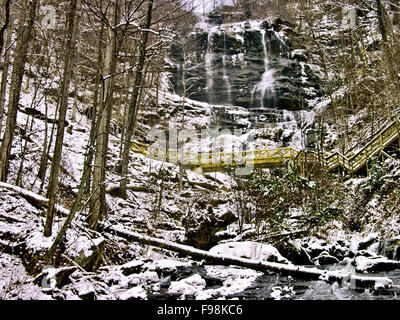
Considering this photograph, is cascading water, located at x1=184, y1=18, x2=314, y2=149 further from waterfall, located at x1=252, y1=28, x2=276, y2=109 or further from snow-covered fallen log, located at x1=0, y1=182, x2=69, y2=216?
snow-covered fallen log, located at x1=0, y1=182, x2=69, y2=216

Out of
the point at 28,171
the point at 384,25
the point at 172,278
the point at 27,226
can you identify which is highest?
the point at 384,25

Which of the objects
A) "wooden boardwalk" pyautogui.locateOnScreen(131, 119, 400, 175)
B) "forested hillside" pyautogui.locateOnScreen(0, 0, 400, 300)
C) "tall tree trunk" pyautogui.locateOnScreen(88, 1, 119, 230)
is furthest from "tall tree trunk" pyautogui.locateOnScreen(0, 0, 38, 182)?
"wooden boardwalk" pyautogui.locateOnScreen(131, 119, 400, 175)

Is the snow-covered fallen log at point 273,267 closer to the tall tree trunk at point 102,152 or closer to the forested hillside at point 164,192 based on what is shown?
the forested hillside at point 164,192

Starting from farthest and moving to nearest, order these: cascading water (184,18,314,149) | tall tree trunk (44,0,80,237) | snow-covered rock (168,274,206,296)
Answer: cascading water (184,18,314,149), snow-covered rock (168,274,206,296), tall tree trunk (44,0,80,237)

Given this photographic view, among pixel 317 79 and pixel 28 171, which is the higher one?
Answer: pixel 317 79

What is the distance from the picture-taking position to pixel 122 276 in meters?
4.79

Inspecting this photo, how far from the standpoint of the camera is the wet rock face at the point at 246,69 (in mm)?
26875

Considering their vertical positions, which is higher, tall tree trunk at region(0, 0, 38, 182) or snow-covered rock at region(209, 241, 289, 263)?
tall tree trunk at region(0, 0, 38, 182)

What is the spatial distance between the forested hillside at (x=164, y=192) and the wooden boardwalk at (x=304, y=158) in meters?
0.09

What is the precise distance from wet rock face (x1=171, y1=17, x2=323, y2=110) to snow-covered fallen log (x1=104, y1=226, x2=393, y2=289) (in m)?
20.3

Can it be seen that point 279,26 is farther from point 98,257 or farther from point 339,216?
point 98,257

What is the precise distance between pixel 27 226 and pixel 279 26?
32499 mm

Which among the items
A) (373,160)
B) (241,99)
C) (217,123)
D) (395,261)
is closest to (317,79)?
(241,99)

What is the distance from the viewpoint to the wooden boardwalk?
11.5m
